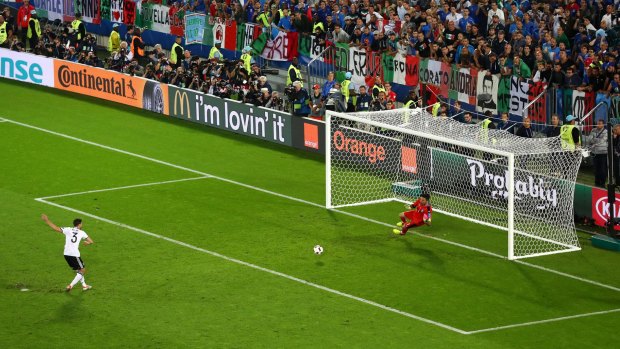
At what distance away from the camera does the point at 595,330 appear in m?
21.6

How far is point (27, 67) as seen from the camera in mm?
42344

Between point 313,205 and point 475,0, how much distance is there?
11318mm

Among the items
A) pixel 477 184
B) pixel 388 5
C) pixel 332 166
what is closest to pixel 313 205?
pixel 332 166

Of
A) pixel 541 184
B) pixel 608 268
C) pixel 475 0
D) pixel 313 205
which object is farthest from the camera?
pixel 475 0

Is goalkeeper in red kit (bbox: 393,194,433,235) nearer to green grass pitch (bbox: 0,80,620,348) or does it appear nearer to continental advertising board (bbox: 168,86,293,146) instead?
green grass pitch (bbox: 0,80,620,348)

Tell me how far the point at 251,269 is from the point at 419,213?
14.0ft

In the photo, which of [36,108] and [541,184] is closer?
[541,184]

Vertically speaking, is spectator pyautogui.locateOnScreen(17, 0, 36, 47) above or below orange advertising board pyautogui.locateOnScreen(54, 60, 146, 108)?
above

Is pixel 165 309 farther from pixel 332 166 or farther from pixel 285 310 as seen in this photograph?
pixel 332 166

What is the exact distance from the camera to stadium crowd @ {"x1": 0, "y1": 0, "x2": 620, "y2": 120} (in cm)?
3325

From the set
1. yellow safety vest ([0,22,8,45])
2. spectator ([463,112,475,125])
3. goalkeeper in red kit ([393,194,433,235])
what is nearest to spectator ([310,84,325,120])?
spectator ([463,112,475,125])

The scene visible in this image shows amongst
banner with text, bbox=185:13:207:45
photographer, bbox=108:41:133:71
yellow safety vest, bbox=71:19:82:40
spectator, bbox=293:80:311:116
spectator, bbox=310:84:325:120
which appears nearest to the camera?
spectator, bbox=293:80:311:116

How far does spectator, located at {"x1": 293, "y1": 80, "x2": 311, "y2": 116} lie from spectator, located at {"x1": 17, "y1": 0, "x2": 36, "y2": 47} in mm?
15680

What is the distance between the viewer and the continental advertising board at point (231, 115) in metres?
34.9
